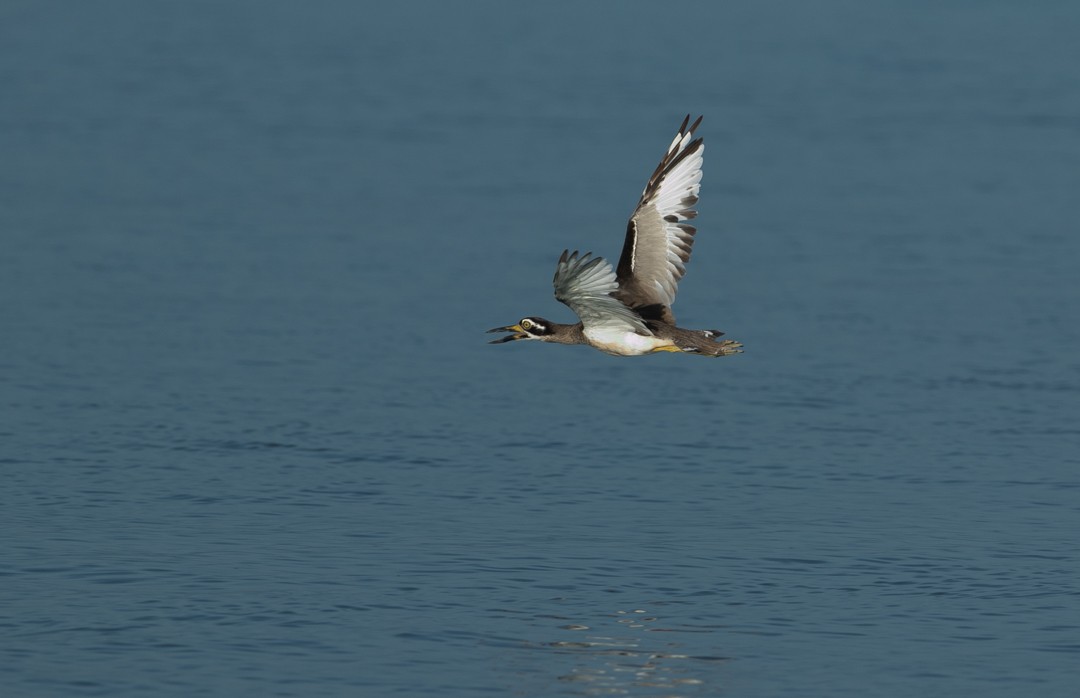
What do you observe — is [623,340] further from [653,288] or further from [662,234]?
[662,234]

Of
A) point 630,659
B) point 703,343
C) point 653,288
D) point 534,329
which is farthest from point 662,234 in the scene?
point 630,659

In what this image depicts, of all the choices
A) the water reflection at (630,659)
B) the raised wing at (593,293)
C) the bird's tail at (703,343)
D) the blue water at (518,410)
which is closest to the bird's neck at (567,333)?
the raised wing at (593,293)

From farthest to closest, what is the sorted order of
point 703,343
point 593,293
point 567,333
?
point 567,333
point 703,343
point 593,293

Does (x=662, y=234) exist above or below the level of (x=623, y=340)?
above

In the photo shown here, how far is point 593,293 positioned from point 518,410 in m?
7.85

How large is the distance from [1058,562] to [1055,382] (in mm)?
7869

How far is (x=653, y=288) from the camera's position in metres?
18.8

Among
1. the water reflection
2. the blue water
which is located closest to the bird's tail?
the blue water

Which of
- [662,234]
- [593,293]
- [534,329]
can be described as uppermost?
[662,234]

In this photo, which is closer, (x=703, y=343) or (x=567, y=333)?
(x=703, y=343)

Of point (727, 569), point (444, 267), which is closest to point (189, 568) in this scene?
point (727, 569)

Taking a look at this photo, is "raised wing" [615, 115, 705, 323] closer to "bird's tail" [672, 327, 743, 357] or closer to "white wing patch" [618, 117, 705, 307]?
"white wing patch" [618, 117, 705, 307]

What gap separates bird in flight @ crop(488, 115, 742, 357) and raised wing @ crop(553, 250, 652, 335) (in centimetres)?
1

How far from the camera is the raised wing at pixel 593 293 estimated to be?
16219 mm
